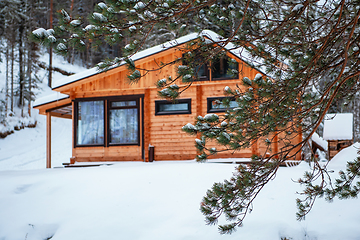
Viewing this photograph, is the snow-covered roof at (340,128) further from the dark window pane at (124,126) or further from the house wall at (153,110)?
the dark window pane at (124,126)

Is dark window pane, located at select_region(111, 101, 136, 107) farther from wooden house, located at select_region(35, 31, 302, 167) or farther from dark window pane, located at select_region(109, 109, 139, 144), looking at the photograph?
dark window pane, located at select_region(109, 109, 139, 144)

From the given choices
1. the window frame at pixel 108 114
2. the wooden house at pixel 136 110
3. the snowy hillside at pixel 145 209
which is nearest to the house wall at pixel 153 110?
the wooden house at pixel 136 110

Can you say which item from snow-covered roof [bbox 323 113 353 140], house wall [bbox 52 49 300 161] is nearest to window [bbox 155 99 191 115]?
house wall [bbox 52 49 300 161]

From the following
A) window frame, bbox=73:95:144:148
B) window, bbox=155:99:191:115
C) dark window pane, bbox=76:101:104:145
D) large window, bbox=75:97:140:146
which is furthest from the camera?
dark window pane, bbox=76:101:104:145

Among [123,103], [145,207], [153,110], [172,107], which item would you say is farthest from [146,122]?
[145,207]

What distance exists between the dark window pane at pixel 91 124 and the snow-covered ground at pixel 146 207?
2.69 meters

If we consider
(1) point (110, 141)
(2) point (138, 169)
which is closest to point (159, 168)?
(2) point (138, 169)

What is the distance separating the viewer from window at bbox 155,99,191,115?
1077 centimetres

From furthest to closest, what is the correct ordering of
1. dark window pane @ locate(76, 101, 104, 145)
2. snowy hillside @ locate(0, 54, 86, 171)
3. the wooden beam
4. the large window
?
1. snowy hillside @ locate(0, 54, 86, 171)
2. dark window pane @ locate(76, 101, 104, 145)
3. the large window
4. the wooden beam

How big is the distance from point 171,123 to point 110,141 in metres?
2.40

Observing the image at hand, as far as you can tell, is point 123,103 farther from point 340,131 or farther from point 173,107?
point 340,131

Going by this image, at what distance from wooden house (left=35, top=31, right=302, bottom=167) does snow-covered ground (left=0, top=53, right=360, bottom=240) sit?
2.22m

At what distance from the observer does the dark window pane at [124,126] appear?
11156 mm

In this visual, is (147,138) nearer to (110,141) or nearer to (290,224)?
(110,141)
